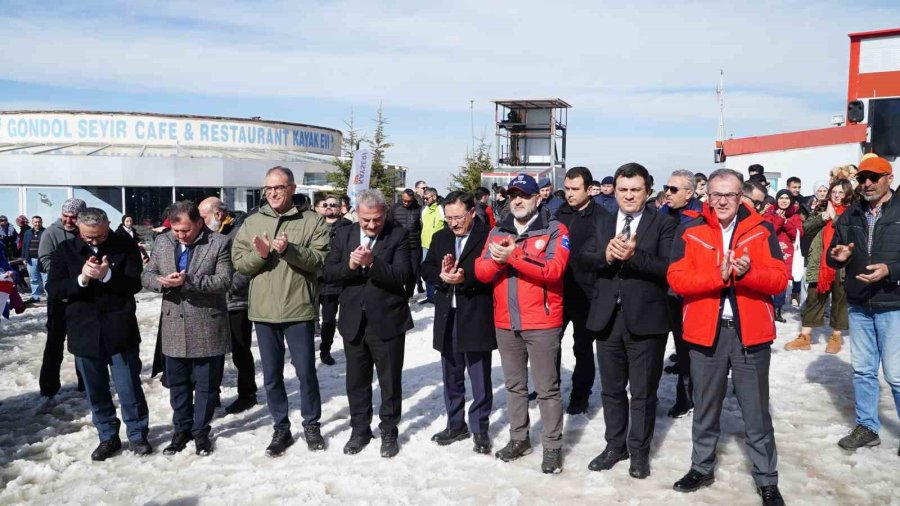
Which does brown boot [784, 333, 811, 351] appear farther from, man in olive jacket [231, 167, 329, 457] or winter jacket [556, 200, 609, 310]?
man in olive jacket [231, 167, 329, 457]

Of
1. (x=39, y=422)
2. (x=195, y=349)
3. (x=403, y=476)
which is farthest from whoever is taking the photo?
(x=39, y=422)

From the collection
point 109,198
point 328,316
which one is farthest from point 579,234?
point 109,198

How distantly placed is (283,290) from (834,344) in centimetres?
671

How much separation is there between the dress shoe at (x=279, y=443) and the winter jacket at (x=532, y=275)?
2033 mm

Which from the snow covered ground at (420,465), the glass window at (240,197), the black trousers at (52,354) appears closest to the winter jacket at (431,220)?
the snow covered ground at (420,465)

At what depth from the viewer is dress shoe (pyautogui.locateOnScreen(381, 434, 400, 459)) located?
5305 millimetres

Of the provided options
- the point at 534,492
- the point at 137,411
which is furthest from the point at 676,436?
the point at 137,411

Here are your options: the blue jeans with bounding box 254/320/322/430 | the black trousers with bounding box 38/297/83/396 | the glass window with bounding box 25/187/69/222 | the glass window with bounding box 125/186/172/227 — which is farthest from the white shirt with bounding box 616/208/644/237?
the glass window with bounding box 25/187/69/222

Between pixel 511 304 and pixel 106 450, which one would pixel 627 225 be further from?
pixel 106 450

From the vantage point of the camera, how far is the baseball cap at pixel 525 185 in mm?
4887

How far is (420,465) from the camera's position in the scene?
514 centimetres

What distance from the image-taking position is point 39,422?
6.28m

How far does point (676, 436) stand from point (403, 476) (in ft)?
7.57

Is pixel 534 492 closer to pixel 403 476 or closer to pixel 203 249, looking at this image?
pixel 403 476
